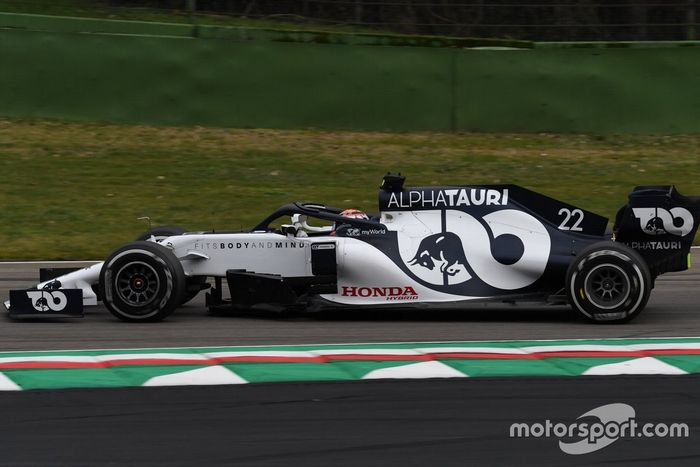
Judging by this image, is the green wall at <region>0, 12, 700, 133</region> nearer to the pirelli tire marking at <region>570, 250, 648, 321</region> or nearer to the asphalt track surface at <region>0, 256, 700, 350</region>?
the asphalt track surface at <region>0, 256, 700, 350</region>

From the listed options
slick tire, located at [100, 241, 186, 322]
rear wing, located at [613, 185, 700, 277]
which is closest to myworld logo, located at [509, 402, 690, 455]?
rear wing, located at [613, 185, 700, 277]

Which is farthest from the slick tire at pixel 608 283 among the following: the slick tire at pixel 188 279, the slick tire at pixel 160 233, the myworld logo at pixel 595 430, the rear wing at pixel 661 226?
the slick tire at pixel 160 233

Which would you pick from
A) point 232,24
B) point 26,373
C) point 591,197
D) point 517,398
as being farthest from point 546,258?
point 232,24

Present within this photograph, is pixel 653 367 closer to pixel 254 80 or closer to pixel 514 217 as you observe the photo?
pixel 514 217

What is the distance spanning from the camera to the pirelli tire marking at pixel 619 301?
8742 millimetres

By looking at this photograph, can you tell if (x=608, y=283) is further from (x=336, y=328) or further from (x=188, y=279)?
(x=188, y=279)

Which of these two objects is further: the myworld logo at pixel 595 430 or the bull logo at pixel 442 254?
the bull logo at pixel 442 254

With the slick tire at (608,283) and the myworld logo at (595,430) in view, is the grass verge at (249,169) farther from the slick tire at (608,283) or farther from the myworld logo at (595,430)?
the myworld logo at (595,430)

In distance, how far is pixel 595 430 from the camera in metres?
6.21

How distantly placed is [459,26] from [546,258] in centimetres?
1226

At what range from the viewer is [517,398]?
270 inches

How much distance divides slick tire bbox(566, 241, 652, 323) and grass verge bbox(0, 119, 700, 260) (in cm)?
697

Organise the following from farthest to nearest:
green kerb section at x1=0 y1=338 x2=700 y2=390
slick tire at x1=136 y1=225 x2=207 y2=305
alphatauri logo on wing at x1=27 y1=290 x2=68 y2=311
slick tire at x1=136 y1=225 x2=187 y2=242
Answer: slick tire at x1=136 y1=225 x2=187 y2=242, slick tire at x1=136 y1=225 x2=207 y2=305, alphatauri logo on wing at x1=27 y1=290 x2=68 y2=311, green kerb section at x1=0 y1=338 x2=700 y2=390

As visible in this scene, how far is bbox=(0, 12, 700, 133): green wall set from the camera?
19.6 meters
